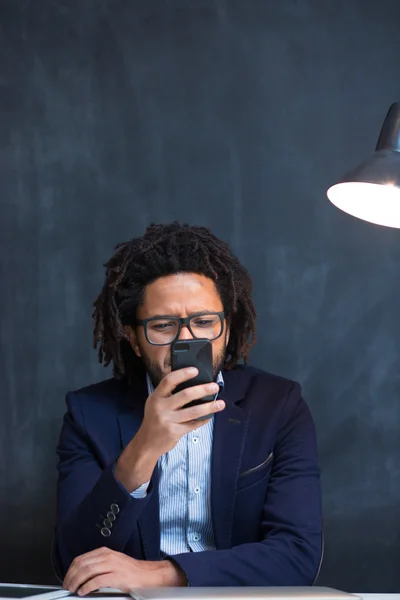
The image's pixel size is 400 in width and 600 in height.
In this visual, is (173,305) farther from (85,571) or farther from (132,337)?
(85,571)

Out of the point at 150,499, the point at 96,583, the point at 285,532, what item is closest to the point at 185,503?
the point at 150,499

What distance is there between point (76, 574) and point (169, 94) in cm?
175

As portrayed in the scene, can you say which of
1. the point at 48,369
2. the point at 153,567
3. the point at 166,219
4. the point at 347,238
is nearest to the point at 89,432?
the point at 153,567

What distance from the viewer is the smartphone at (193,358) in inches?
71.5

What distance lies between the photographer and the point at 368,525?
2.82m

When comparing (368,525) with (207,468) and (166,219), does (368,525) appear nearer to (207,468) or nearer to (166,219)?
(207,468)

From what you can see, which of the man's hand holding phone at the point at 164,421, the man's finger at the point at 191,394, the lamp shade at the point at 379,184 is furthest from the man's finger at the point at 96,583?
the lamp shade at the point at 379,184

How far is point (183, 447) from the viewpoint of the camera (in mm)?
2162

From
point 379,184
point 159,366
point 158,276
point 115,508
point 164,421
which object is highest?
point 379,184

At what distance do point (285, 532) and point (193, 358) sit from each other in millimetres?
457

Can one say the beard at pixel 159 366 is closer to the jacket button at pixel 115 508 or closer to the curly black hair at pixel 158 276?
the curly black hair at pixel 158 276

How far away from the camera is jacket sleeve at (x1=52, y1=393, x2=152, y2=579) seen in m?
1.84

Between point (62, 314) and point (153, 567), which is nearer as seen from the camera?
point (153, 567)

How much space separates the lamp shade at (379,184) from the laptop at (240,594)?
0.79 m
